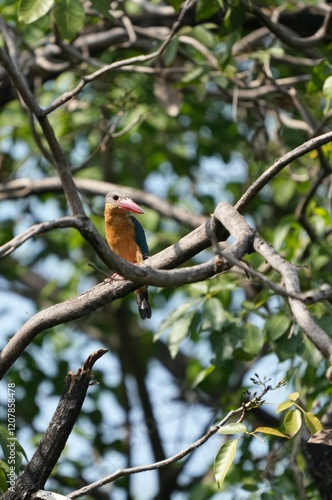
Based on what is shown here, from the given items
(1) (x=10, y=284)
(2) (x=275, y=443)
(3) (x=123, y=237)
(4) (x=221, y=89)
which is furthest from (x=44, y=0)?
(1) (x=10, y=284)

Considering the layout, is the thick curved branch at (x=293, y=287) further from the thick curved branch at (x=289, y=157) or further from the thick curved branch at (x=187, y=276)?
the thick curved branch at (x=289, y=157)

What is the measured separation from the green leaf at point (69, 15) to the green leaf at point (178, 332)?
1611 millimetres

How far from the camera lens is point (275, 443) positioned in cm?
556

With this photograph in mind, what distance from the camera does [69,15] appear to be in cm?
421

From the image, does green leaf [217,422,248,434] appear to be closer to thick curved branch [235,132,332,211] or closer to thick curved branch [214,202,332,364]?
thick curved branch [214,202,332,364]

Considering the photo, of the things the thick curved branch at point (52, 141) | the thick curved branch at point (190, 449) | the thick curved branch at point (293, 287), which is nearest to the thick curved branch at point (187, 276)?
the thick curved branch at point (293, 287)

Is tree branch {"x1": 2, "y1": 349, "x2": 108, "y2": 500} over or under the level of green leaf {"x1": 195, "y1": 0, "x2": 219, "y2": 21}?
under

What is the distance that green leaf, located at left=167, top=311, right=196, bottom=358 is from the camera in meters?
4.77

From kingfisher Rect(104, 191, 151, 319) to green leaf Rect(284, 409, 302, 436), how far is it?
7.38 ft

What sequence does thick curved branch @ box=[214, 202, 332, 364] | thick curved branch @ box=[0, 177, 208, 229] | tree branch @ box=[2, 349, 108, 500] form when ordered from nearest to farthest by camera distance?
Result: thick curved branch @ box=[214, 202, 332, 364], tree branch @ box=[2, 349, 108, 500], thick curved branch @ box=[0, 177, 208, 229]

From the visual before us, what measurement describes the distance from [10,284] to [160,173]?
197 centimetres

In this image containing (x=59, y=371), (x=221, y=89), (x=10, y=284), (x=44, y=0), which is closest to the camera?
(x=44, y=0)

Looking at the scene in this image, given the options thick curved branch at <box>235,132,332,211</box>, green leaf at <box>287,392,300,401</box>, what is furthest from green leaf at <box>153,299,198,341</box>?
thick curved branch at <box>235,132,332,211</box>

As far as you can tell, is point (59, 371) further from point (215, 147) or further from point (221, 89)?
point (221, 89)
